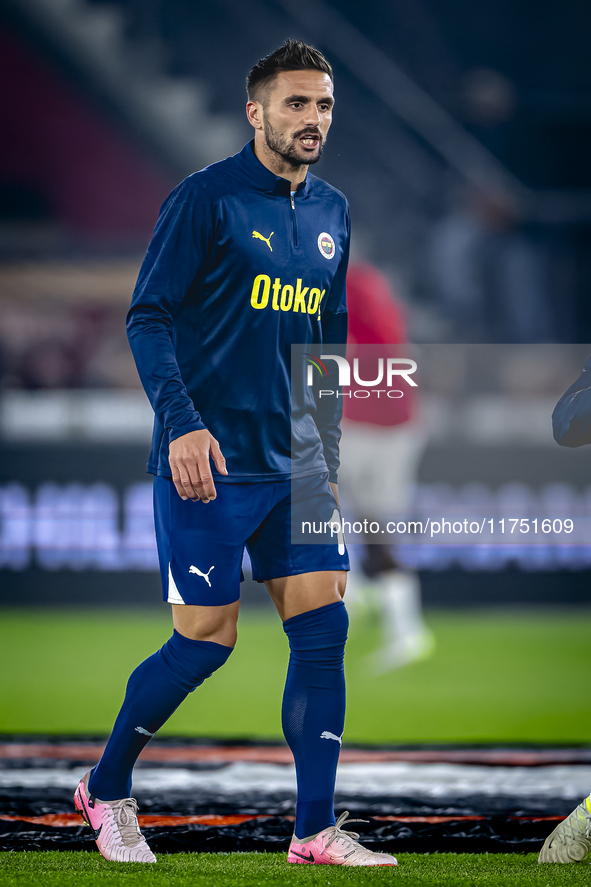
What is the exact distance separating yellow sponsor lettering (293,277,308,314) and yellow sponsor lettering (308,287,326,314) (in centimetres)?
2

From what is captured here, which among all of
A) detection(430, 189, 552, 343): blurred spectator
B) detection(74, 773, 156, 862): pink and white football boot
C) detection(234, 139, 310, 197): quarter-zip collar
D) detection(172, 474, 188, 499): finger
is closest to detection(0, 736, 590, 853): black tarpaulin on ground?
detection(74, 773, 156, 862): pink and white football boot

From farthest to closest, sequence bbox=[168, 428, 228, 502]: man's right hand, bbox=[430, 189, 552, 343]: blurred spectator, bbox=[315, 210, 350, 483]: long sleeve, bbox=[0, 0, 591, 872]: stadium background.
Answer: bbox=[430, 189, 552, 343]: blurred spectator, bbox=[0, 0, 591, 872]: stadium background, bbox=[315, 210, 350, 483]: long sleeve, bbox=[168, 428, 228, 502]: man's right hand

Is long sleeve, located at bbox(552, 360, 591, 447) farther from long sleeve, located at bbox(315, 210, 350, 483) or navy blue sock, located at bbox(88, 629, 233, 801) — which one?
navy blue sock, located at bbox(88, 629, 233, 801)

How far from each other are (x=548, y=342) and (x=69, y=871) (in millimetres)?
4424

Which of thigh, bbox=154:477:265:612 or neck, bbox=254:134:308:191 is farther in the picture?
→ neck, bbox=254:134:308:191

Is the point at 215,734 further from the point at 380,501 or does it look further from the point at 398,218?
the point at 398,218

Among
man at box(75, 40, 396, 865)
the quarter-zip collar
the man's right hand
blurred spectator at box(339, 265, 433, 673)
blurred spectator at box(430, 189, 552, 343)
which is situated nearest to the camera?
the man's right hand

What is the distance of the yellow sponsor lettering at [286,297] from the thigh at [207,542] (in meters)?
0.40

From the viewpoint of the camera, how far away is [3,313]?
572 centimetres

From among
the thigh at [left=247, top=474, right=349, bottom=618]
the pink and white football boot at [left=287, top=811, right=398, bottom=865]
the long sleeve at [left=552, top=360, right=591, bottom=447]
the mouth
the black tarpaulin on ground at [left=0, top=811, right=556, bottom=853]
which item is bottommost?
the black tarpaulin on ground at [left=0, top=811, right=556, bottom=853]

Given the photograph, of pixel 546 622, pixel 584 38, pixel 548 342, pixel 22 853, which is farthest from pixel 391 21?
pixel 22 853

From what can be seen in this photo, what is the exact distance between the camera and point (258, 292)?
2.09 meters

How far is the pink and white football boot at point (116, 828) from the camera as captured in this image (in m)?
2.03

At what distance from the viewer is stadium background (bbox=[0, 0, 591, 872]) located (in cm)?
411
